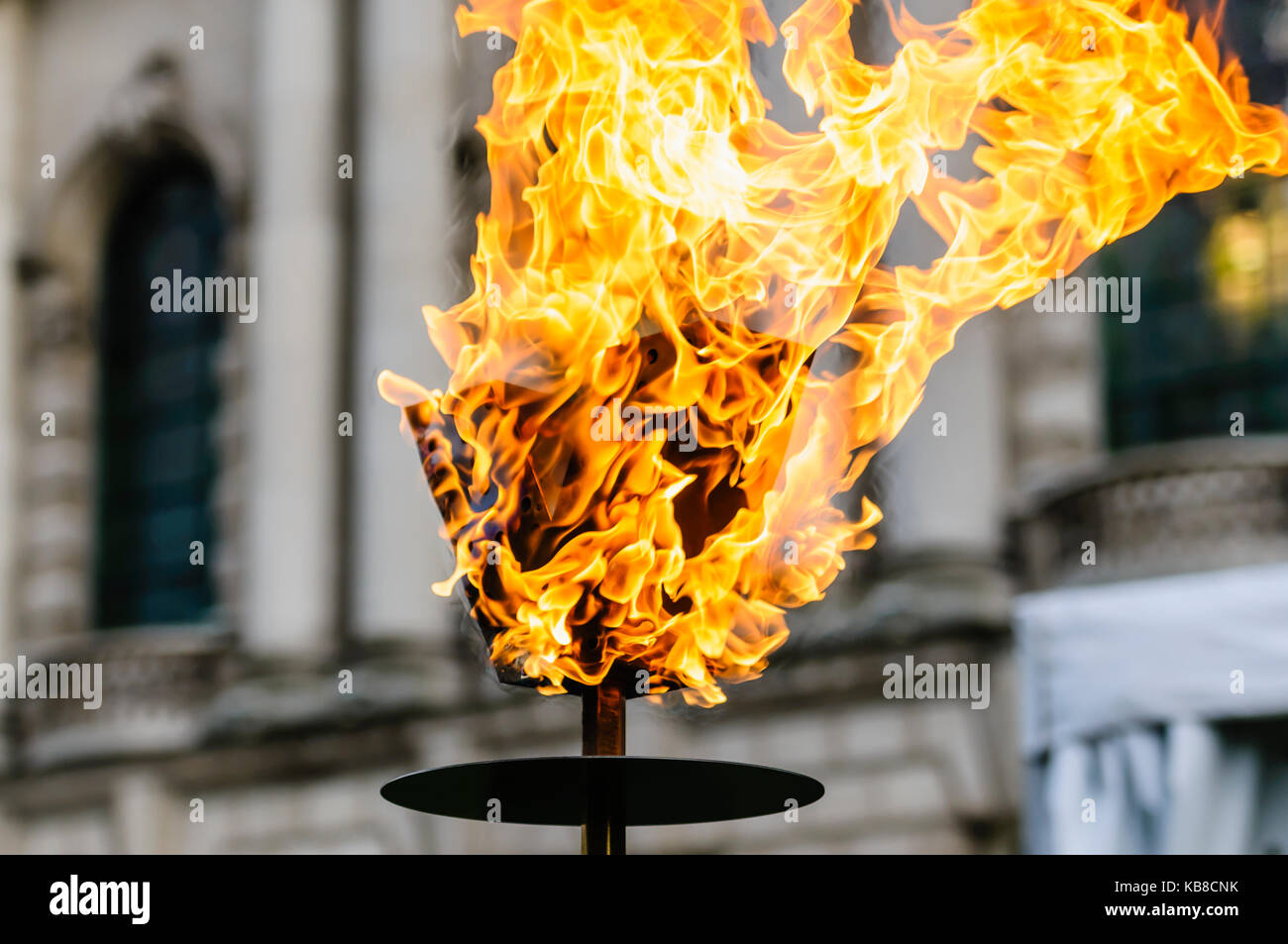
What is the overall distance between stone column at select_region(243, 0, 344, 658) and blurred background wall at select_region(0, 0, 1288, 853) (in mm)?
33

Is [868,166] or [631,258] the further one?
[868,166]

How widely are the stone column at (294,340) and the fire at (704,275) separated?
8.76m

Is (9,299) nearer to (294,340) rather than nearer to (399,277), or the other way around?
(294,340)

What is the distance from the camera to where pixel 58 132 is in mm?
18547

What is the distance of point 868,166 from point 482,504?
1.89 metres

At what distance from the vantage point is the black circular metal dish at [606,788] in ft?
13.4

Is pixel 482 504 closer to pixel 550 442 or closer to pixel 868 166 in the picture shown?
pixel 550 442

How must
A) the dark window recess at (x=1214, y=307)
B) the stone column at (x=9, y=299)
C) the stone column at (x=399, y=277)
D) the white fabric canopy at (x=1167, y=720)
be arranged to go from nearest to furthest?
the white fabric canopy at (x=1167, y=720) → the dark window recess at (x=1214, y=307) → the stone column at (x=399, y=277) → the stone column at (x=9, y=299)

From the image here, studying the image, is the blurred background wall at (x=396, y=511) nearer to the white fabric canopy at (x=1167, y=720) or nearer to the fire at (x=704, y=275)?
the white fabric canopy at (x=1167, y=720)

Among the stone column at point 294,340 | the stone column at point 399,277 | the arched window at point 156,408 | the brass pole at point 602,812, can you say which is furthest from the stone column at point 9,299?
the brass pole at point 602,812

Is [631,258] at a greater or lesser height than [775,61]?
lesser

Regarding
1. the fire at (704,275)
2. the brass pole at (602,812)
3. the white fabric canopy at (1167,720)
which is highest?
the fire at (704,275)

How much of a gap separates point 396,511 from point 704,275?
1044cm

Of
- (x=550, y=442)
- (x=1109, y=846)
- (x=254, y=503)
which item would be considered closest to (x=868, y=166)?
(x=550, y=442)
